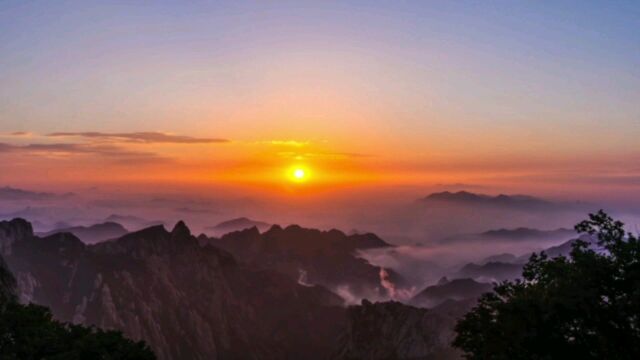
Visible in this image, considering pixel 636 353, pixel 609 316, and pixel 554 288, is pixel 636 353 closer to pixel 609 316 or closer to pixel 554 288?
pixel 609 316

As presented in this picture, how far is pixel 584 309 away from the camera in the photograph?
39.7 meters

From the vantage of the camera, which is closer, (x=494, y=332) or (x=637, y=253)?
(x=637, y=253)

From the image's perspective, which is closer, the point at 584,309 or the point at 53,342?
the point at 584,309

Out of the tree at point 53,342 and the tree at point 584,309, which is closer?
the tree at point 584,309

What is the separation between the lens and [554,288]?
41469mm

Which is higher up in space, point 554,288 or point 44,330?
point 554,288

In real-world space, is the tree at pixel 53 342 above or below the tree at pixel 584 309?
below

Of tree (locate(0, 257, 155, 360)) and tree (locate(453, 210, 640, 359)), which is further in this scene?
tree (locate(0, 257, 155, 360))

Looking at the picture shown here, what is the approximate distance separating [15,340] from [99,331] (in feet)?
19.6

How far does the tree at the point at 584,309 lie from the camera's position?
39.2 m

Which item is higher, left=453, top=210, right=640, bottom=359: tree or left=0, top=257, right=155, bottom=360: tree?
left=453, top=210, right=640, bottom=359: tree

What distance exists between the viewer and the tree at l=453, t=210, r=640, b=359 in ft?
128

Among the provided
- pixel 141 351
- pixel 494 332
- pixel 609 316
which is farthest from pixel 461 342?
pixel 141 351

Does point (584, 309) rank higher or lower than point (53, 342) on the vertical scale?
higher
